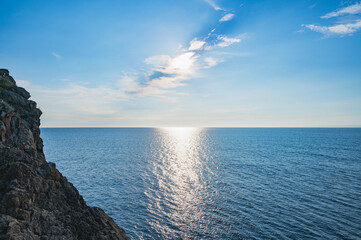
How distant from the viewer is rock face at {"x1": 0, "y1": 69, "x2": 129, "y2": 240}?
1339 cm

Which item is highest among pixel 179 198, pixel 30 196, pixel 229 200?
pixel 30 196

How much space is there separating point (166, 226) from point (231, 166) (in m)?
48.5

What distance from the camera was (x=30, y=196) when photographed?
1486cm

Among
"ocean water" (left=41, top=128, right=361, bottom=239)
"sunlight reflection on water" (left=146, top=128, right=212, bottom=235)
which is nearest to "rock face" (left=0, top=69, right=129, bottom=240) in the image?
"ocean water" (left=41, top=128, right=361, bottom=239)

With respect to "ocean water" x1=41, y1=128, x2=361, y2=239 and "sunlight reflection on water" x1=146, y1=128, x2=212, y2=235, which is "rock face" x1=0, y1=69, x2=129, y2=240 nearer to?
"ocean water" x1=41, y1=128, x2=361, y2=239

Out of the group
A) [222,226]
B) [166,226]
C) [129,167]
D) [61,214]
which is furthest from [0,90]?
[129,167]

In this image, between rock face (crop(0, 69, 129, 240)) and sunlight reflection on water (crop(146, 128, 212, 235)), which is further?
sunlight reflection on water (crop(146, 128, 212, 235))

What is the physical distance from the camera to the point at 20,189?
1426cm

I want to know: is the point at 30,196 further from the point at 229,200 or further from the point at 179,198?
the point at 229,200

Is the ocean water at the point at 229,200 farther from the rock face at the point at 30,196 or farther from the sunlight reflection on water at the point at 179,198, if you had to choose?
the rock face at the point at 30,196

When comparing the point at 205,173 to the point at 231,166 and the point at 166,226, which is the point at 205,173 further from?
the point at 166,226

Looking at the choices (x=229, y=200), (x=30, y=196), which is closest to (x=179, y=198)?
(x=229, y=200)

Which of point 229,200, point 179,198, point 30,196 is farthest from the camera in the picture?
point 179,198

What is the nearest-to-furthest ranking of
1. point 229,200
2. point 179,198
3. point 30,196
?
point 30,196
point 229,200
point 179,198
